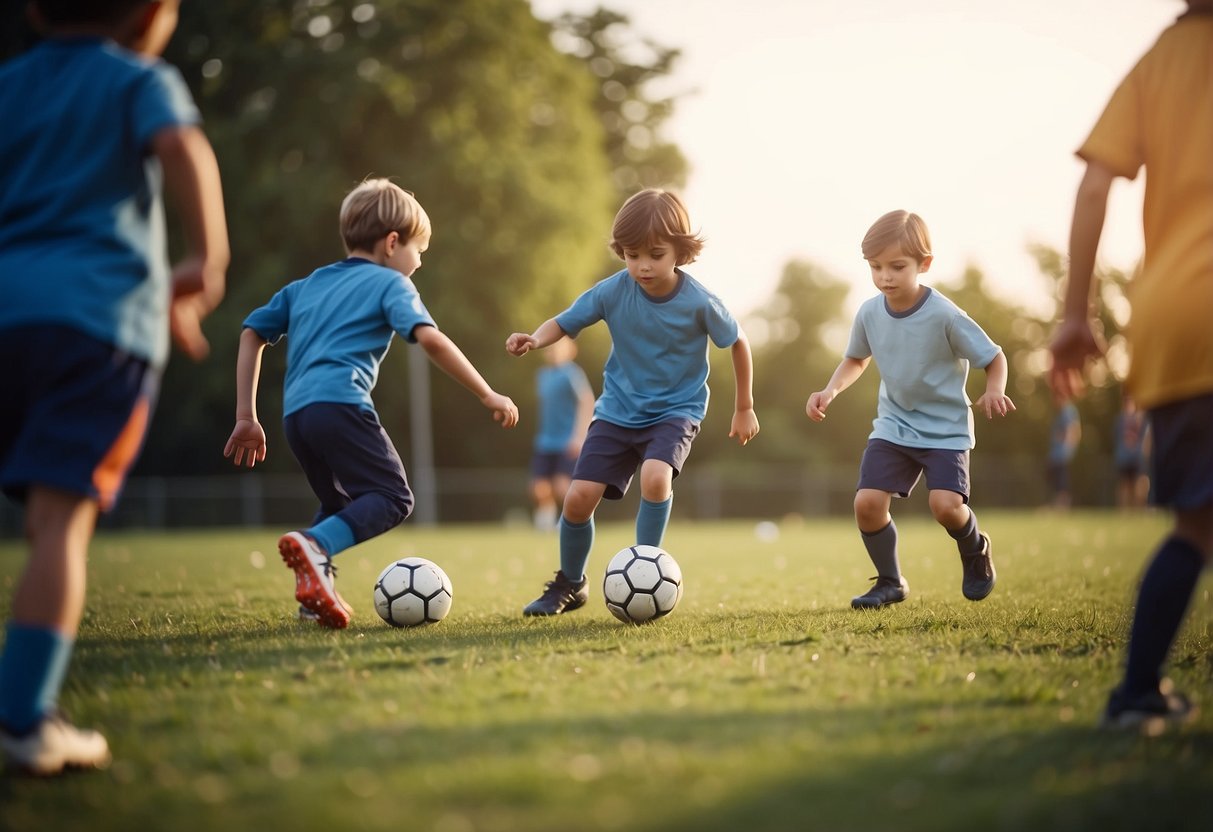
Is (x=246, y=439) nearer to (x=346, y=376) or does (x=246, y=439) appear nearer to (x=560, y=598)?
(x=346, y=376)

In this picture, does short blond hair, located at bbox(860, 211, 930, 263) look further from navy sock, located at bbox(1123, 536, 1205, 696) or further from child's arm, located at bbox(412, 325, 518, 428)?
navy sock, located at bbox(1123, 536, 1205, 696)

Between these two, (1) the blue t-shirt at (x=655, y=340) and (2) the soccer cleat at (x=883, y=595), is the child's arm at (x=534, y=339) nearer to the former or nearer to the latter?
(1) the blue t-shirt at (x=655, y=340)

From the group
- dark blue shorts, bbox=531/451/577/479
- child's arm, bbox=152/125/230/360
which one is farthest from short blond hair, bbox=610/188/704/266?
dark blue shorts, bbox=531/451/577/479

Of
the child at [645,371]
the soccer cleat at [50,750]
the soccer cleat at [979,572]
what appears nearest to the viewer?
the soccer cleat at [50,750]

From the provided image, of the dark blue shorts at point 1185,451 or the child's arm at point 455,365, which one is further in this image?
the child's arm at point 455,365

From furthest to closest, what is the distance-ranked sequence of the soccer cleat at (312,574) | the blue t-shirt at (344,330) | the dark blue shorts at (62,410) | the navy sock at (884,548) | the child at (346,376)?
the navy sock at (884,548) → the blue t-shirt at (344,330) → the child at (346,376) → the soccer cleat at (312,574) → the dark blue shorts at (62,410)

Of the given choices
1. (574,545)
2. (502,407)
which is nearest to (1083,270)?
(502,407)

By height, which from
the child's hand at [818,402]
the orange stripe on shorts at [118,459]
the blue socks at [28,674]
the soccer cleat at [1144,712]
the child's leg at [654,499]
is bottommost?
the soccer cleat at [1144,712]

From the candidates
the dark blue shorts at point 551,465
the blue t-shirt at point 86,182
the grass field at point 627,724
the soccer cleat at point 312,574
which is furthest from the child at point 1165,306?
the dark blue shorts at point 551,465

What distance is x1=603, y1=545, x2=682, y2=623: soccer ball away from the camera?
554 centimetres

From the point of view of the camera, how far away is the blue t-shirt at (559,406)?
1695 cm

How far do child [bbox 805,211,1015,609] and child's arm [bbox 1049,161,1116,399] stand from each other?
267 cm

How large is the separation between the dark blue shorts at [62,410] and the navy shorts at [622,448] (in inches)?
128

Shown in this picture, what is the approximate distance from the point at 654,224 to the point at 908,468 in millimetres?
1956
